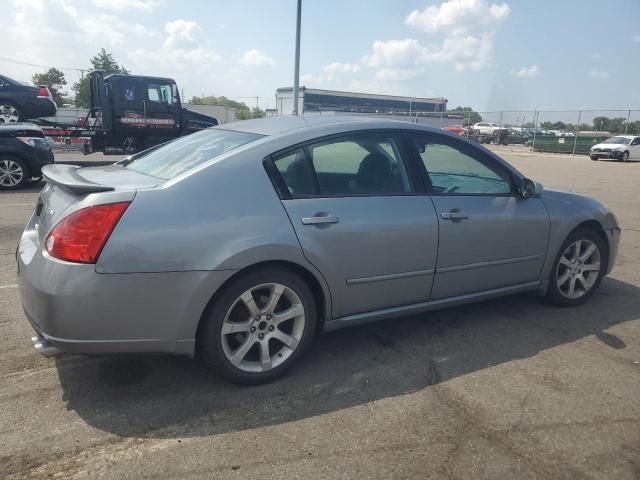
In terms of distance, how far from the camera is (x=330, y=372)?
3281 mm

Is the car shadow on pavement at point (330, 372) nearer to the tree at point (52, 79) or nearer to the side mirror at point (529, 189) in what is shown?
the side mirror at point (529, 189)

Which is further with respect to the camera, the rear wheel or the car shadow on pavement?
the rear wheel

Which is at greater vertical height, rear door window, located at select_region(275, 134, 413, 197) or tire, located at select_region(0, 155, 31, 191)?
rear door window, located at select_region(275, 134, 413, 197)

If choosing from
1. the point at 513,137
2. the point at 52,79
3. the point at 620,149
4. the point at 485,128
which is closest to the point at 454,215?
the point at 620,149

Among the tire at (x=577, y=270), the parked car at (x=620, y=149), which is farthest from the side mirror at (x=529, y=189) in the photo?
the parked car at (x=620, y=149)

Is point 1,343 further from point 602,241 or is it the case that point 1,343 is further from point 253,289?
point 602,241

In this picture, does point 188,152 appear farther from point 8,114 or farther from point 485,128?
point 485,128

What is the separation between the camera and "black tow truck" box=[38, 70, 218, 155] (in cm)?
1534

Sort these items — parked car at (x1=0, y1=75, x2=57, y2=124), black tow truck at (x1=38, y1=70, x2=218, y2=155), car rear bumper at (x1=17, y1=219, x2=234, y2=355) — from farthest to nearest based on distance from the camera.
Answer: black tow truck at (x1=38, y1=70, x2=218, y2=155), parked car at (x1=0, y1=75, x2=57, y2=124), car rear bumper at (x1=17, y1=219, x2=234, y2=355)

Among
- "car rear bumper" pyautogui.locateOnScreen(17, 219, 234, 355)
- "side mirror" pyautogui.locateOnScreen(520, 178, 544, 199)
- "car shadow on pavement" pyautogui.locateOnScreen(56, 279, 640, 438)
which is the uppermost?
"side mirror" pyautogui.locateOnScreen(520, 178, 544, 199)

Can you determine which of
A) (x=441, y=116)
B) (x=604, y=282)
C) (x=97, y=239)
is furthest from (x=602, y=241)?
(x=441, y=116)

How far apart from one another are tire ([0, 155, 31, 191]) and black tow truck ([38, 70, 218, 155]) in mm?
5077

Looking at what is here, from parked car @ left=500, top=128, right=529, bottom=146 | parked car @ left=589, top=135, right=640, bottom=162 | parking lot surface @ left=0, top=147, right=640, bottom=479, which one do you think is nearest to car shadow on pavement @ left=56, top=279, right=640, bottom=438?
parking lot surface @ left=0, top=147, right=640, bottom=479

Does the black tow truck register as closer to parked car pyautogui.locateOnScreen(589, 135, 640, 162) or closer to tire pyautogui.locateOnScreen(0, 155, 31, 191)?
tire pyautogui.locateOnScreen(0, 155, 31, 191)
